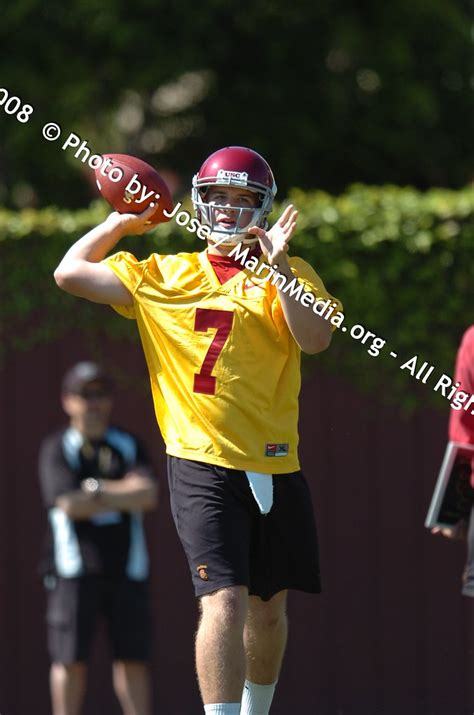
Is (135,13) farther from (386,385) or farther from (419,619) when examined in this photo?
(419,619)

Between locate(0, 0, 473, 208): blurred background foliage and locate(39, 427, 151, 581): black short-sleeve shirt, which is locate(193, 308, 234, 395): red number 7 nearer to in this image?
locate(39, 427, 151, 581): black short-sleeve shirt

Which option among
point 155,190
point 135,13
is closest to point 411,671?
point 155,190

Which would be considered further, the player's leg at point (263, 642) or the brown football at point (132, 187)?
the brown football at point (132, 187)

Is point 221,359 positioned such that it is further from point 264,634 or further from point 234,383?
point 264,634

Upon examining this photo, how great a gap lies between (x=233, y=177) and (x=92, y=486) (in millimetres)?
2315

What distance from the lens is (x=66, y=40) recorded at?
1174 cm

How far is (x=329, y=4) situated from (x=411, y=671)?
663cm

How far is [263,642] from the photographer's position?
4863mm

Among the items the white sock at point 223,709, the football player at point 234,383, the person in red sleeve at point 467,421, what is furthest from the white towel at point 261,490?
the person in red sleeve at point 467,421

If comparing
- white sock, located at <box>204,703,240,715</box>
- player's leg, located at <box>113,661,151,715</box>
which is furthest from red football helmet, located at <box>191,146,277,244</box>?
player's leg, located at <box>113,661,151,715</box>

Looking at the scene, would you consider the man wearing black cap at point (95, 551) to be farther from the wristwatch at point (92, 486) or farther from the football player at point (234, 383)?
the football player at point (234, 383)

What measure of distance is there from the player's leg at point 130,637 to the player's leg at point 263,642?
1.68 meters

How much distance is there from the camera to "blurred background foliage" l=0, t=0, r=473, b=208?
11.7 metres

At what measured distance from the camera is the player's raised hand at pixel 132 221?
4926 millimetres
